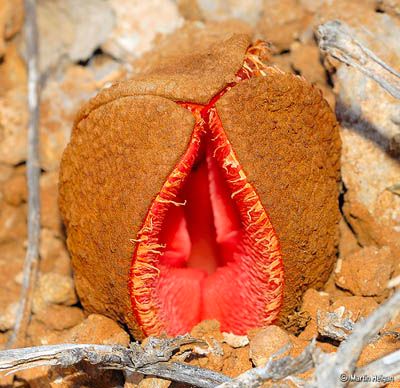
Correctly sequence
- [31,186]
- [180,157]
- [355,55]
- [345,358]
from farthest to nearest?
[31,186], [355,55], [180,157], [345,358]

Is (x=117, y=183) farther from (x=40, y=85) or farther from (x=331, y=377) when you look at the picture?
(x=40, y=85)

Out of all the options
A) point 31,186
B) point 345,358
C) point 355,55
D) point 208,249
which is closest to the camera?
point 345,358

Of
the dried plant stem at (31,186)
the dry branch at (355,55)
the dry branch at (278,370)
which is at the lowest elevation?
the dried plant stem at (31,186)

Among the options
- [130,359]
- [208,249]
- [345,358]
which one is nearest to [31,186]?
[208,249]

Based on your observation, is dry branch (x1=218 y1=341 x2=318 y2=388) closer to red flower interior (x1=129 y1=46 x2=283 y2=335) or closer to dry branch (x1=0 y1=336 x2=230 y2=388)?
dry branch (x1=0 y1=336 x2=230 y2=388)

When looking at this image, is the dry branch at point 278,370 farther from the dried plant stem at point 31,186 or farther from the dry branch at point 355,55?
the dried plant stem at point 31,186

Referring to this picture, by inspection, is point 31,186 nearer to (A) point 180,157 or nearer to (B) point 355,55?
(A) point 180,157

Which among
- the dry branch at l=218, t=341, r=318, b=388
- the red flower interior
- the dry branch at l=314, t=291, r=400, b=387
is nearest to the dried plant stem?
the red flower interior

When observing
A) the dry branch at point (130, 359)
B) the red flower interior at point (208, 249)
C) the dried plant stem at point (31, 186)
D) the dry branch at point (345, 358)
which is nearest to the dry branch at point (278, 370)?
the dry branch at point (345, 358)
